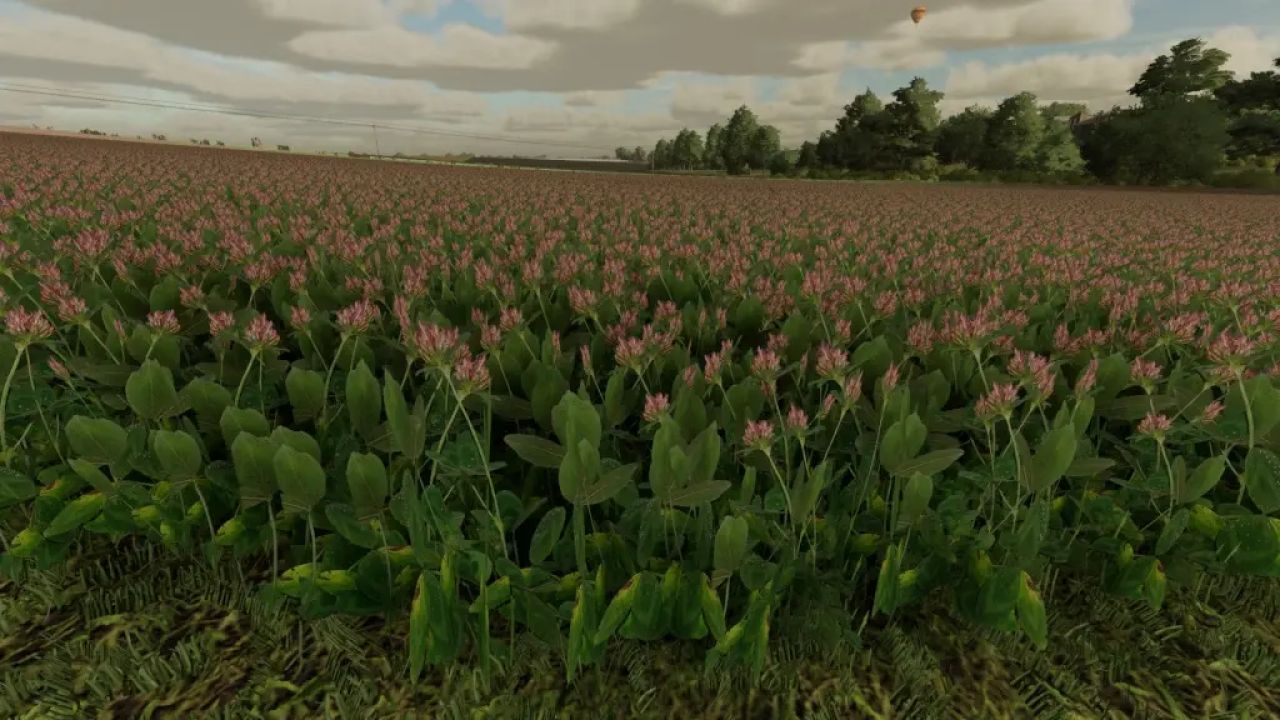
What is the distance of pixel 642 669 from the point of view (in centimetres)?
199

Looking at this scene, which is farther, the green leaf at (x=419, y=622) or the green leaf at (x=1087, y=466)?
the green leaf at (x=1087, y=466)

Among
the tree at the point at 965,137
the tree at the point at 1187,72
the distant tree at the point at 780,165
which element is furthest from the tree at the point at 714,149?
the tree at the point at 1187,72

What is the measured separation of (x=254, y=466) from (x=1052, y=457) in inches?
86.5

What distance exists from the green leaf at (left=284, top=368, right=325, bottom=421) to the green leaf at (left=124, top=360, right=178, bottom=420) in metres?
0.34

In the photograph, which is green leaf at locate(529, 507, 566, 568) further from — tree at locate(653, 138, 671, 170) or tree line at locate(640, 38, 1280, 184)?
tree at locate(653, 138, 671, 170)

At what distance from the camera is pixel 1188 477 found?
2100 millimetres

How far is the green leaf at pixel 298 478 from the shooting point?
1.77m

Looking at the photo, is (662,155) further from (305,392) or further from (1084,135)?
(305,392)

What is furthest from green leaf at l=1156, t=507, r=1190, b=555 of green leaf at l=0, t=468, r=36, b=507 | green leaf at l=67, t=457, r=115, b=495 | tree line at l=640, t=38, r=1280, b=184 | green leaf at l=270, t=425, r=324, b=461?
tree line at l=640, t=38, r=1280, b=184

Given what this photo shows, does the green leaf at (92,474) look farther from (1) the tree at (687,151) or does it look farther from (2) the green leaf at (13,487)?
(1) the tree at (687,151)

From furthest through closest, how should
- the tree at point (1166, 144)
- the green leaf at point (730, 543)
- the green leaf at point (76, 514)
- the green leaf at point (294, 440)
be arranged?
the tree at point (1166, 144) < the green leaf at point (76, 514) < the green leaf at point (294, 440) < the green leaf at point (730, 543)

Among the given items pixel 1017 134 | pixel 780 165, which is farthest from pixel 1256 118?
pixel 780 165

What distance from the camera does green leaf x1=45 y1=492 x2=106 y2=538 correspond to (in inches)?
83.2

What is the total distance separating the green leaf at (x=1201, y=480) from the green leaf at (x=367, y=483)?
232 cm
